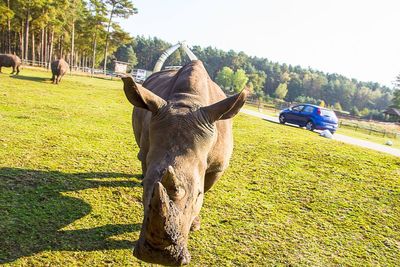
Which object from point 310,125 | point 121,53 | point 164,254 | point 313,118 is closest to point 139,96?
point 164,254

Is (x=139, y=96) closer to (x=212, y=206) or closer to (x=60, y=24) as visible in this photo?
(x=212, y=206)

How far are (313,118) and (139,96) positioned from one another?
18.2m

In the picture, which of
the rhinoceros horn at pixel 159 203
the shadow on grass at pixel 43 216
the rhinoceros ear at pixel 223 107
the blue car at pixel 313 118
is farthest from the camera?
the blue car at pixel 313 118

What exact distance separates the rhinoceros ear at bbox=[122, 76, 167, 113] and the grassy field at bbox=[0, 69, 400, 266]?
1.86 meters

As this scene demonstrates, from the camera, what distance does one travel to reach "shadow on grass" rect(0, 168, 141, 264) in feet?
12.1

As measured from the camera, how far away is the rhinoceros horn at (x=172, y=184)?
2191 mm

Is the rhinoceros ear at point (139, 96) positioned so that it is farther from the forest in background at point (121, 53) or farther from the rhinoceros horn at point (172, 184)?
the forest in background at point (121, 53)

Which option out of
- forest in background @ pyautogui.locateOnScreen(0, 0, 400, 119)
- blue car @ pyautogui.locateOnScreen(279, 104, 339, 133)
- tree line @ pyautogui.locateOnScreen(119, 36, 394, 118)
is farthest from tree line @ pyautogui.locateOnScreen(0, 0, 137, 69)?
tree line @ pyautogui.locateOnScreen(119, 36, 394, 118)

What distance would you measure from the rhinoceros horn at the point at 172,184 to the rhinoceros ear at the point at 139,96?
0.87m

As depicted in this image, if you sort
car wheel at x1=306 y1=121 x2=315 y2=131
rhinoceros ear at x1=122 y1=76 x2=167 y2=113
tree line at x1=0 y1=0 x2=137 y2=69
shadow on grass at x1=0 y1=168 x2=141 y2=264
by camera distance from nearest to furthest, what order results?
rhinoceros ear at x1=122 y1=76 x2=167 y2=113, shadow on grass at x1=0 y1=168 x2=141 y2=264, car wheel at x1=306 y1=121 x2=315 y2=131, tree line at x1=0 y1=0 x2=137 y2=69

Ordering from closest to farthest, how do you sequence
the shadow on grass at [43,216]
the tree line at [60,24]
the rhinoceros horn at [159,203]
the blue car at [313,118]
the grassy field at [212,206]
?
the rhinoceros horn at [159,203]
the shadow on grass at [43,216]
the grassy field at [212,206]
the blue car at [313,118]
the tree line at [60,24]

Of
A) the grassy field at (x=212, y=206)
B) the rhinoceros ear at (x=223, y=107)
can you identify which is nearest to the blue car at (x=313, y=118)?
the grassy field at (x=212, y=206)

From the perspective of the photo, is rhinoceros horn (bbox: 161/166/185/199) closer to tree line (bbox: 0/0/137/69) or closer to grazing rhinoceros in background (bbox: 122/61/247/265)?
grazing rhinoceros in background (bbox: 122/61/247/265)

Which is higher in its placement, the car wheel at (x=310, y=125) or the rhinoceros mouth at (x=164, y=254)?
the rhinoceros mouth at (x=164, y=254)
